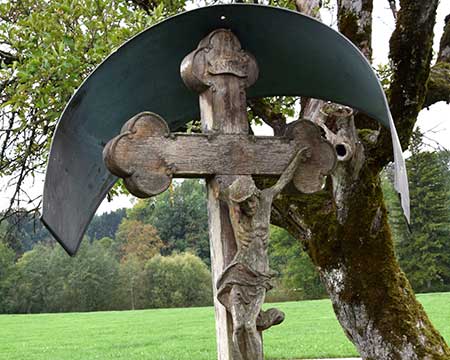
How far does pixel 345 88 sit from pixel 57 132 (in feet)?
4.92

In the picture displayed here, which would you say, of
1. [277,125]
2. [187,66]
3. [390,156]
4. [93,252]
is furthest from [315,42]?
[93,252]

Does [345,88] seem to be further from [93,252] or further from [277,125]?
[93,252]

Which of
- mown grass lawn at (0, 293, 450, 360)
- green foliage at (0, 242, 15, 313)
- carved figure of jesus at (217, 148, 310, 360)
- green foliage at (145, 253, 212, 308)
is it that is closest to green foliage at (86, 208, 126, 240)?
green foliage at (0, 242, 15, 313)

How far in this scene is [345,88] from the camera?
3.31 metres

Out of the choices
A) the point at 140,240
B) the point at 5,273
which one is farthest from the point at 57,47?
the point at 140,240

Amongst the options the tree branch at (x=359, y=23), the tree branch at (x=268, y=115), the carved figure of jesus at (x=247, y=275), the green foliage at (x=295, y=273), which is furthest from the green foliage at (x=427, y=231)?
the carved figure of jesus at (x=247, y=275)

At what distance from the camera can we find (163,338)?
1944 cm

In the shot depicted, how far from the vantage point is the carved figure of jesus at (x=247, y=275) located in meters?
2.37

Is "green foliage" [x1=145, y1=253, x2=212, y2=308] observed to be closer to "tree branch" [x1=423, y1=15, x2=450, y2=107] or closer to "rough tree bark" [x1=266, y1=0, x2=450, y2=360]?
"tree branch" [x1=423, y1=15, x2=450, y2=107]

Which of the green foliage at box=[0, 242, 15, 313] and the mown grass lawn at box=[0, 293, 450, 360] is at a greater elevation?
the green foliage at box=[0, 242, 15, 313]

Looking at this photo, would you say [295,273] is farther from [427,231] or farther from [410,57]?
[410,57]

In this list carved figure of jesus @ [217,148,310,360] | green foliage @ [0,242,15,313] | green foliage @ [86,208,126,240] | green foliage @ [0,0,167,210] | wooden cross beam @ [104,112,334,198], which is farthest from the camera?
green foliage @ [86,208,126,240]

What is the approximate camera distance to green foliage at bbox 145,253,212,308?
4369cm

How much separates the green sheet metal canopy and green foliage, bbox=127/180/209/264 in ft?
157
